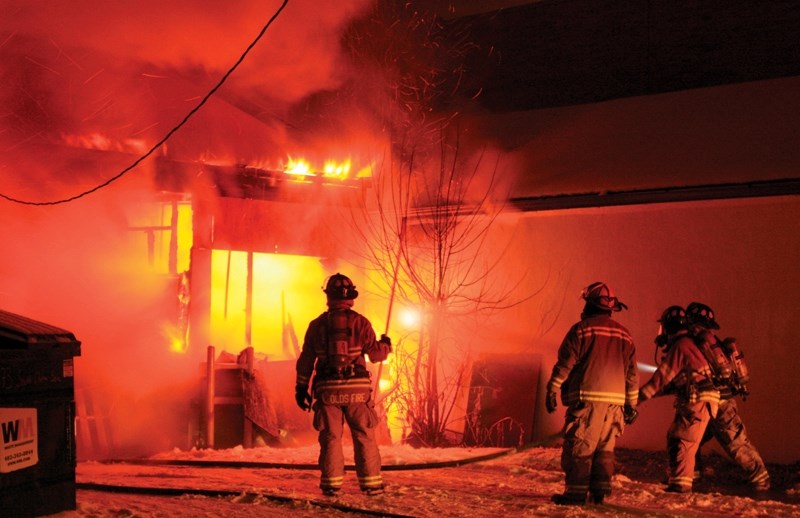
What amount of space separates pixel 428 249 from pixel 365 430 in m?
5.69

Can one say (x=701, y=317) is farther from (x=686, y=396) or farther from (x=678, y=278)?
(x=678, y=278)

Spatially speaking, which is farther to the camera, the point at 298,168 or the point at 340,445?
the point at 298,168

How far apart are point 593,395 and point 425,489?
1.74 meters

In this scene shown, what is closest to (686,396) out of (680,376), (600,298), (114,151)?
(680,376)

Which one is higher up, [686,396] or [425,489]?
[686,396]

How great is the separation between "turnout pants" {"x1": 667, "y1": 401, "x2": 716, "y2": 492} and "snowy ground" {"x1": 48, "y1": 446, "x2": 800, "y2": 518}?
178mm

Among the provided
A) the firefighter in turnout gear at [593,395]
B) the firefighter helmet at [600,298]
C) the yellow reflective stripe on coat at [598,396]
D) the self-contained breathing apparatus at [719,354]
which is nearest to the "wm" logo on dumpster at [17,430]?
the firefighter in turnout gear at [593,395]

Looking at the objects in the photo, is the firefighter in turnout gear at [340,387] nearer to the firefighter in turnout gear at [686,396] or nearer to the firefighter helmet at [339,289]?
the firefighter helmet at [339,289]

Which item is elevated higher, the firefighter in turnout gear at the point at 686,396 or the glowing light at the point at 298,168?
the glowing light at the point at 298,168

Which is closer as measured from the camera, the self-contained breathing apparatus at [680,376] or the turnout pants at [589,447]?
the turnout pants at [589,447]

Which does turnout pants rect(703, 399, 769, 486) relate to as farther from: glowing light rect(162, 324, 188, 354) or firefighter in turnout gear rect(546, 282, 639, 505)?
glowing light rect(162, 324, 188, 354)

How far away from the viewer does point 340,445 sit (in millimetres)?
7988

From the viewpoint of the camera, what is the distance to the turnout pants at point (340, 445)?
7879mm

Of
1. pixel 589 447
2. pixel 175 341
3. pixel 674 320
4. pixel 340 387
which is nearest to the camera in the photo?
pixel 589 447
